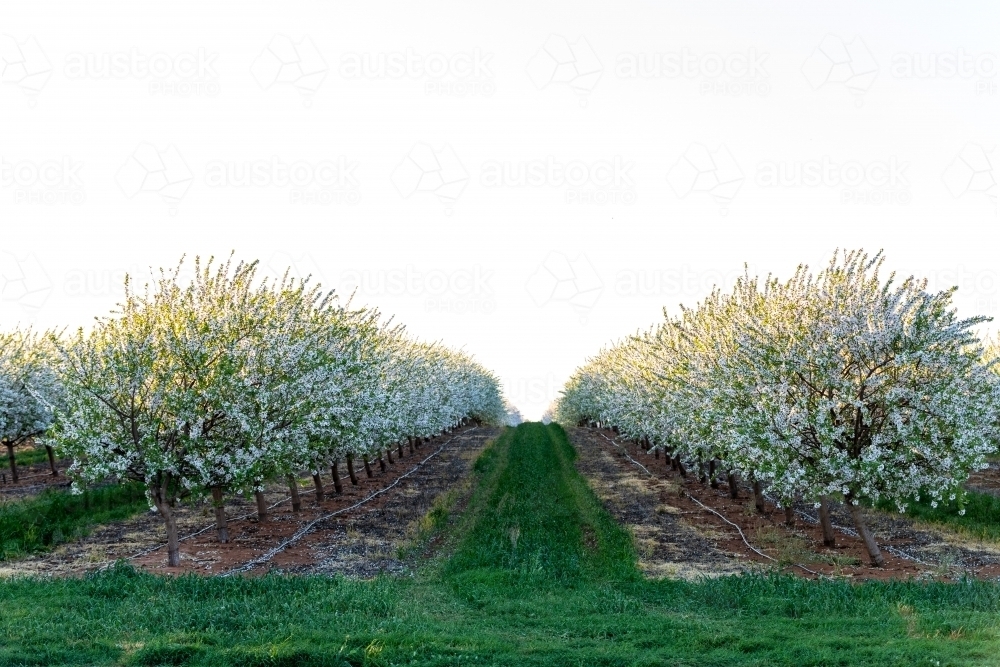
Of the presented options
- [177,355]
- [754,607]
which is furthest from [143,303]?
[754,607]

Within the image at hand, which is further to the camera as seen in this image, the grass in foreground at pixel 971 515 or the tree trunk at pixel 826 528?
the grass in foreground at pixel 971 515

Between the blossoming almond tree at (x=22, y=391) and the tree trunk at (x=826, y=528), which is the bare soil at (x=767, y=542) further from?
the blossoming almond tree at (x=22, y=391)

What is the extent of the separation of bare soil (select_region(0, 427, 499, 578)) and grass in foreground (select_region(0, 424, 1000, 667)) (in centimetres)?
350

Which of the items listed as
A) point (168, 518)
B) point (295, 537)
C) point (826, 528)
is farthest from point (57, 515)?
point (826, 528)

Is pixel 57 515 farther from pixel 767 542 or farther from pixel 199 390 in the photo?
pixel 767 542

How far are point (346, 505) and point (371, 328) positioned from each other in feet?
28.6

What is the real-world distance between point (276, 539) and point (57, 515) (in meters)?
10.4

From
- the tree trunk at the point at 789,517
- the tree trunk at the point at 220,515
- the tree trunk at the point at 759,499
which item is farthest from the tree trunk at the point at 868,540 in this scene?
the tree trunk at the point at 220,515

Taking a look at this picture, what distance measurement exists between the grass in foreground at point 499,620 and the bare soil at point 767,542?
2.97 meters

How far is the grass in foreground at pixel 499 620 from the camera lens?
42.8 ft

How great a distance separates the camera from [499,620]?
16.1 m

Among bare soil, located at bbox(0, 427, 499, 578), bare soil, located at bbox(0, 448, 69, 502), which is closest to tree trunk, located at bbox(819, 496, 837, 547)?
bare soil, located at bbox(0, 427, 499, 578)

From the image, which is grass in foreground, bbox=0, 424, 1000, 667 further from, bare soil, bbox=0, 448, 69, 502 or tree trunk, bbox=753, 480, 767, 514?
bare soil, bbox=0, 448, 69, 502

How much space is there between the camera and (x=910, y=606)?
1580 cm
